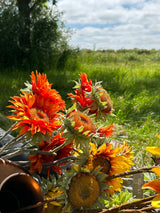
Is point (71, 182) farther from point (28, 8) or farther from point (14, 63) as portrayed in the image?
point (28, 8)

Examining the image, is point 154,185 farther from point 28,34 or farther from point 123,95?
point 28,34

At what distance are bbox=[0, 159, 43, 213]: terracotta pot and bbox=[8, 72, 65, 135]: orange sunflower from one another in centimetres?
13

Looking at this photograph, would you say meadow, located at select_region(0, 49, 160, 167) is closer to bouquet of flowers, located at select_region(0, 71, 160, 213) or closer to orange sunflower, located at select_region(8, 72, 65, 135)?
bouquet of flowers, located at select_region(0, 71, 160, 213)

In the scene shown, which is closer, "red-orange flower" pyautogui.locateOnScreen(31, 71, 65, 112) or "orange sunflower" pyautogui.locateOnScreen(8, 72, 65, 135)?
"orange sunflower" pyautogui.locateOnScreen(8, 72, 65, 135)

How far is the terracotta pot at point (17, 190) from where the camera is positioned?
83 cm

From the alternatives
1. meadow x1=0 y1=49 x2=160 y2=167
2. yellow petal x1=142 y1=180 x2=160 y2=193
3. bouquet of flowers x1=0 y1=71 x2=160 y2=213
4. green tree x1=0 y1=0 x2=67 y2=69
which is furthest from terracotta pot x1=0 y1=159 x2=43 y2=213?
green tree x1=0 y1=0 x2=67 y2=69

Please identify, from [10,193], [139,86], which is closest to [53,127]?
[10,193]

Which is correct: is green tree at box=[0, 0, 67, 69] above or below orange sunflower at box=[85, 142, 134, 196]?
above

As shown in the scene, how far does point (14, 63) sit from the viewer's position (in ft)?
19.6

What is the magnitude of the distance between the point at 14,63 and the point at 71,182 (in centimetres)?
556

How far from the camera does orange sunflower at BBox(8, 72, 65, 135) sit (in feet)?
2.67

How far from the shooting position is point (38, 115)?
2.78 feet

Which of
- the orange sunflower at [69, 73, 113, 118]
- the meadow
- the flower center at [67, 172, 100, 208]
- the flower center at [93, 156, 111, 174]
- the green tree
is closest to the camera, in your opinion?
the flower center at [67, 172, 100, 208]

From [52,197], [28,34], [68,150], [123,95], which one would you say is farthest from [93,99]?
[28,34]
